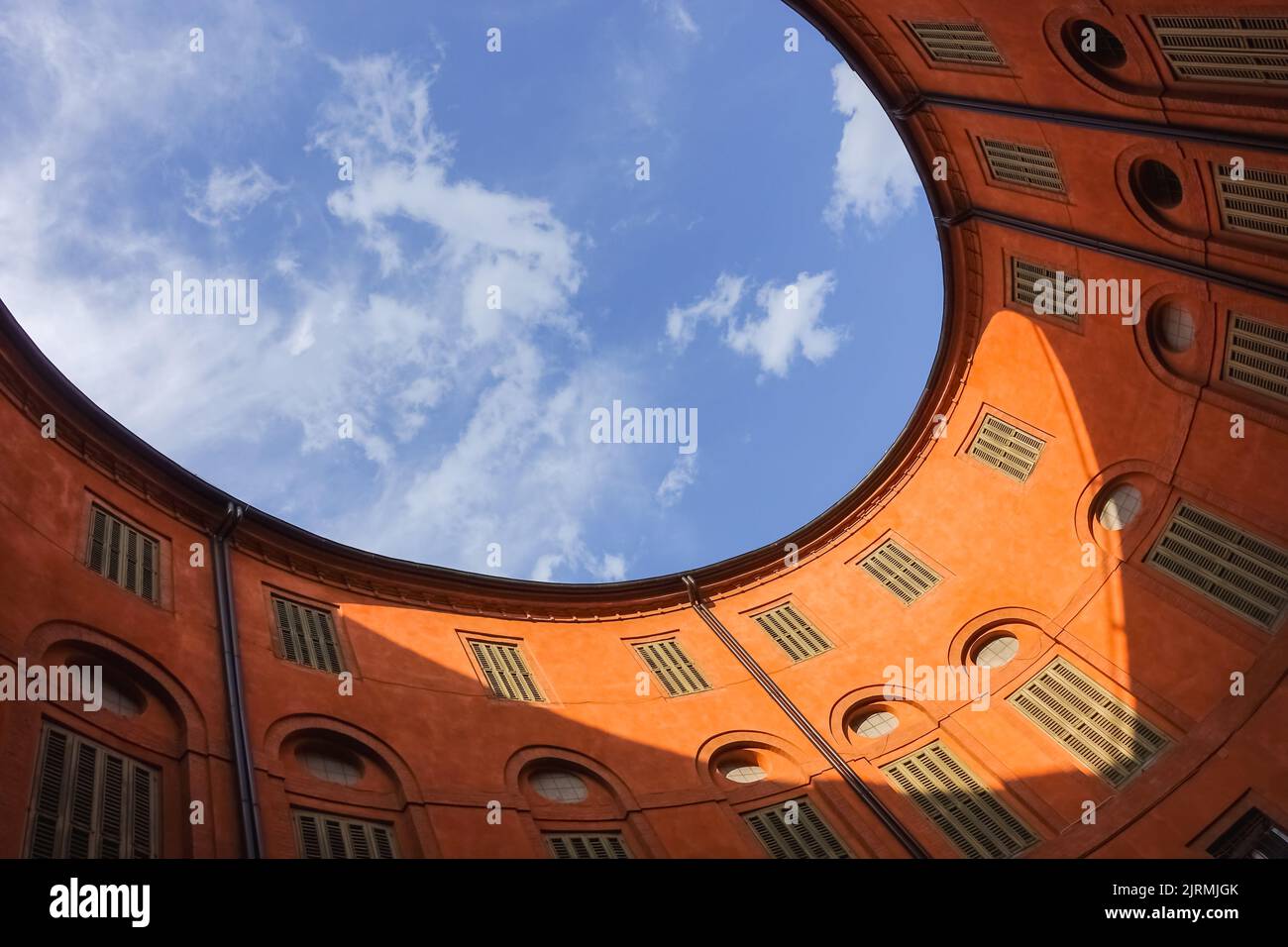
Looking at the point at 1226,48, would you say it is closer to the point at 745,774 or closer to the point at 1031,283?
the point at 1031,283

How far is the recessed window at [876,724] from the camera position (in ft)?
63.6

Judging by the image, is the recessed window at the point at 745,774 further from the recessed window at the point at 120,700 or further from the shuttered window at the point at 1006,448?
the recessed window at the point at 120,700

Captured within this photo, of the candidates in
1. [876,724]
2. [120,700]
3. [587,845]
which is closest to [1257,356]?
[876,724]

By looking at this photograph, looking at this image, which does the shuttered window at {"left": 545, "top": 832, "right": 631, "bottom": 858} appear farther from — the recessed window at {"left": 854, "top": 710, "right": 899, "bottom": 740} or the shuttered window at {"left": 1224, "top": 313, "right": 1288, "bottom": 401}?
the shuttered window at {"left": 1224, "top": 313, "right": 1288, "bottom": 401}

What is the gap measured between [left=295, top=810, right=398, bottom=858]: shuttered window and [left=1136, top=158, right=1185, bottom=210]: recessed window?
1516cm

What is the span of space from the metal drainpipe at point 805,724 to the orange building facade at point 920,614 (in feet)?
0.33

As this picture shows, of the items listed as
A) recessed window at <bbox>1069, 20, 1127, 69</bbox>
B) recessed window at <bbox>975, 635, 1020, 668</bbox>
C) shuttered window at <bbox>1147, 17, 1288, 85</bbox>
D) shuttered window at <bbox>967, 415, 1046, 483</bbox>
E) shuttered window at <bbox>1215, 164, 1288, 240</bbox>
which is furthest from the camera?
shuttered window at <bbox>967, 415, 1046, 483</bbox>

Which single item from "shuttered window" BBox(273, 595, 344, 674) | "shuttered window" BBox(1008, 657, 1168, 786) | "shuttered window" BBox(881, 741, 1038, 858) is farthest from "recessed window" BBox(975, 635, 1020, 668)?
"shuttered window" BBox(273, 595, 344, 674)

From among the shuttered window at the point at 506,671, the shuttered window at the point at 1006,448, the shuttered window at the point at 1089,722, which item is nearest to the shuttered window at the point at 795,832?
the shuttered window at the point at 1089,722

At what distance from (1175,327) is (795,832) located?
10.4 metres

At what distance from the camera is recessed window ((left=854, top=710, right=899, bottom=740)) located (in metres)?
19.4

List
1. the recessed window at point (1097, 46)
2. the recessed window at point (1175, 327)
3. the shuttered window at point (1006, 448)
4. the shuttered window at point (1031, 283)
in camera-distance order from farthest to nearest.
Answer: the shuttered window at point (1006, 448) → the shuttered window at point (1031, 283) → the recessed window at point (1175, 327) → the recessed window at point (1097, 46)
